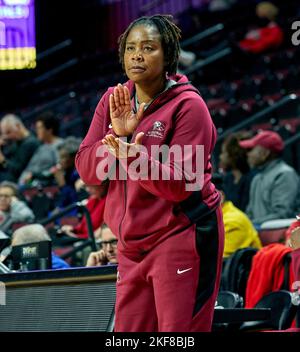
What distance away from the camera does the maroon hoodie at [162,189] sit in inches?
127

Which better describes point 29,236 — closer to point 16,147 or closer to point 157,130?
point 157,130

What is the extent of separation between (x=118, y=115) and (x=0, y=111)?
44.3 ft

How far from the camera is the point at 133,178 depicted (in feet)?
10.3

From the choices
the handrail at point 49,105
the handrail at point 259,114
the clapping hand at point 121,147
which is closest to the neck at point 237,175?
the handrail at point 259,114

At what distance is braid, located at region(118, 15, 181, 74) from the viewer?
3375mm

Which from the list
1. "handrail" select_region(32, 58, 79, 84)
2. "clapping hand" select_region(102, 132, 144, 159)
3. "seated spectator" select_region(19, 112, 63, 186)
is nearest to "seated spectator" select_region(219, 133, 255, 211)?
"seated spectator" select_region(19, 112, 63, 186)

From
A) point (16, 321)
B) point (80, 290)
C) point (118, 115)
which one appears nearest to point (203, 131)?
point (118, 115)

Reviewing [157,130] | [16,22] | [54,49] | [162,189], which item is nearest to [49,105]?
[16,22]

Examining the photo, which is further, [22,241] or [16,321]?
[22,241]

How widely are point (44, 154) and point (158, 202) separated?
24.5ft

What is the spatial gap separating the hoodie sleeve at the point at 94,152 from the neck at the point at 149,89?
0.13m

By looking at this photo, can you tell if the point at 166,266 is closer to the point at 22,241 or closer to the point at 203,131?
the point at 203,131

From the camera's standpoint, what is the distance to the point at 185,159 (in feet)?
10.5
